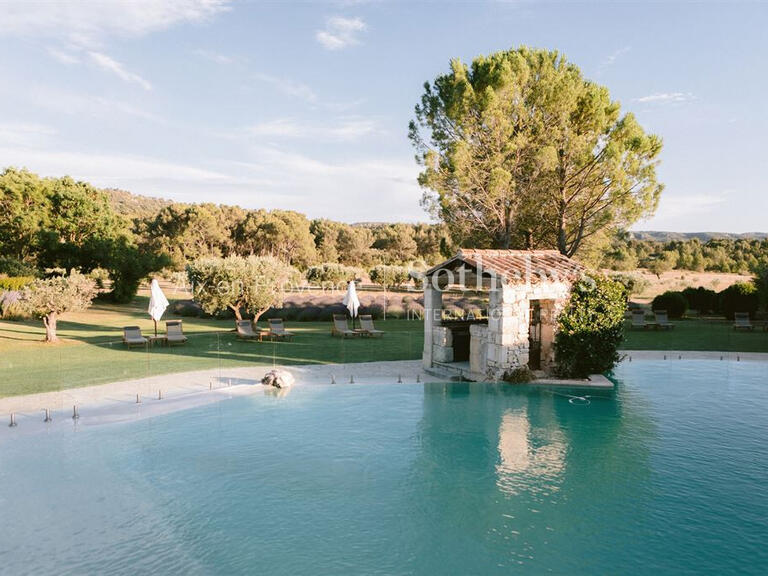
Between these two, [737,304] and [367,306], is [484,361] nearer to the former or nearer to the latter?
[367,306]

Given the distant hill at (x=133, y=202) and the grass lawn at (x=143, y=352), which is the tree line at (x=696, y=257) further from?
the distant hill at (x=133, y=202)

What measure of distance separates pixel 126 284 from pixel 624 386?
1167 inches

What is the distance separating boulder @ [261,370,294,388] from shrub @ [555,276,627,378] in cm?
730

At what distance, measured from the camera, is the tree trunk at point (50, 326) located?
18172 mm

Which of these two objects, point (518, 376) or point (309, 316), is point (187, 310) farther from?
point (518, 376)

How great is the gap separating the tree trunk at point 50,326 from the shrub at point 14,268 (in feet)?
43.5

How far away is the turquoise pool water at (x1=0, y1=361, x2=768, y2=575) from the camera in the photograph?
5.88m

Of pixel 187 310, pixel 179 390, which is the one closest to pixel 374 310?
pixel 187 310

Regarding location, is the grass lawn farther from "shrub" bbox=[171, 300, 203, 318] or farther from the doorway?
the doorway

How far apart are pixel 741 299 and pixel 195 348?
2537 cm

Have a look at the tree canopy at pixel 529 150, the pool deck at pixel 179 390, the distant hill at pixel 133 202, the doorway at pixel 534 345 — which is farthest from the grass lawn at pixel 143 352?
the distant hill at pixel 133 202

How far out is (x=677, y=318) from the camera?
26500mm

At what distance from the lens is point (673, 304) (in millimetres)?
26406

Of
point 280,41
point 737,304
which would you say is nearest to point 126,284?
point 280,41
